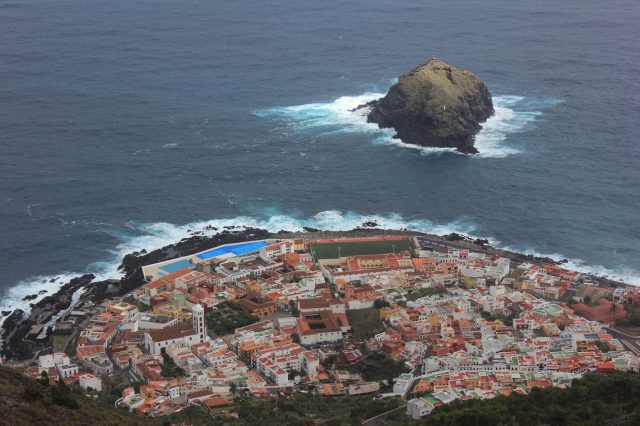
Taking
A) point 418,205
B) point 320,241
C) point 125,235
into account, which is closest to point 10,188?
point 125,235

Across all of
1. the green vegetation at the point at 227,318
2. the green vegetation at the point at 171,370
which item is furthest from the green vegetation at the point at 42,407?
the green vegetation at the point at 227,318

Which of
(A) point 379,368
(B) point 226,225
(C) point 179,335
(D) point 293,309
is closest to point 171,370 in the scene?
(C) point 179,335

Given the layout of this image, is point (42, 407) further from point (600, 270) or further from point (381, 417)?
point (600, 270)

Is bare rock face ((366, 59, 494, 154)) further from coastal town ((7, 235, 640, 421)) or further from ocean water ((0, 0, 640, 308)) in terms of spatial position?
coastal town ((7, 235, 640, 421))

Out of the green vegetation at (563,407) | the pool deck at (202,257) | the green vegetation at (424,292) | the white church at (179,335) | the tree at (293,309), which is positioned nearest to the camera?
the green vegetation at (563,407)

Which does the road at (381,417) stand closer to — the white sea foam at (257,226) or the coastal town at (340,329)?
the coastal town at (340,329)
